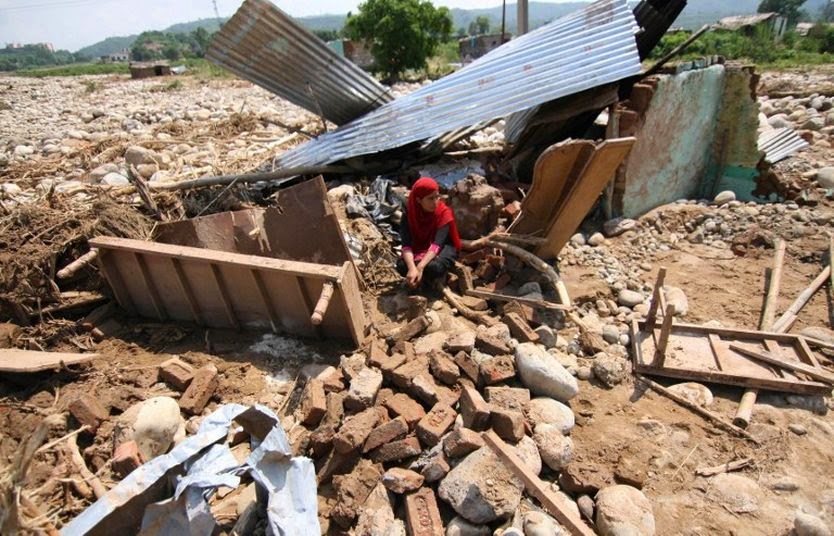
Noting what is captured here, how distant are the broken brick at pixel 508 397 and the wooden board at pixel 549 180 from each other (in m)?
2.27

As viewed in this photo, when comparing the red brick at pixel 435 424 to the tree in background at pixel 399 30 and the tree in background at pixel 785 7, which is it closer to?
the tree in background at pixel 399 30

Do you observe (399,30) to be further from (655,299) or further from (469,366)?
(469,366)

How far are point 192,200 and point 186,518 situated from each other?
15.4ft

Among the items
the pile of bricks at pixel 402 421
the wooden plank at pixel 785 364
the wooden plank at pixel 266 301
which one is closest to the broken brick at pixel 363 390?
the pile of bricks at pixel 402 421

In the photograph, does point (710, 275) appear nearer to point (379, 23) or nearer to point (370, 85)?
point (370, 85)

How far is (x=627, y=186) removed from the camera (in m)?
6.12

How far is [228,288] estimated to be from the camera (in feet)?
13.3

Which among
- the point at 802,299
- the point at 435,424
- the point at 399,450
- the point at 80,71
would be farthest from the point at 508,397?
the point at 80,71

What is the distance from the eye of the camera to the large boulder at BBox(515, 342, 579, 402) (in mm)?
3447

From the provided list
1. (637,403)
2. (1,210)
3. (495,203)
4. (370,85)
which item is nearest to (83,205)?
(1,210)

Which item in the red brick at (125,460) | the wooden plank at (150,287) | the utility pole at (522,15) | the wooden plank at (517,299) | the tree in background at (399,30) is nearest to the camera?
the red brick at (125,460)

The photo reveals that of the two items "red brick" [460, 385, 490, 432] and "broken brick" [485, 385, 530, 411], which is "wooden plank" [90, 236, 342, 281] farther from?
"broken brick" [485, 385, 530, 411]

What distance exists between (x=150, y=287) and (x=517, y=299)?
3.61 metres

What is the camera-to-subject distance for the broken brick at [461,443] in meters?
2.70
